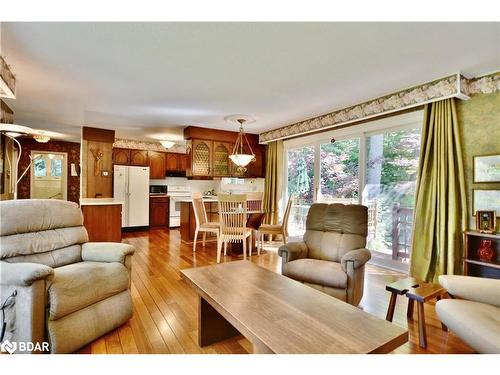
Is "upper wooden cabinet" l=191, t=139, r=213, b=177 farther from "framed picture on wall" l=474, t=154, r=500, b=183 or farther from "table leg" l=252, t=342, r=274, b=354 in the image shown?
"table leg" l=252, t=342, r=274, b=354

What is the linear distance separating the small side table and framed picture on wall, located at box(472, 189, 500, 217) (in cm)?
126

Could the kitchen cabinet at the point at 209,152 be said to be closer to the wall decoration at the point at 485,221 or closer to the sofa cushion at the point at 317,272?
the sofa cushion at the point at 317,272

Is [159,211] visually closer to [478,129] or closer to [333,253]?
[333,253]

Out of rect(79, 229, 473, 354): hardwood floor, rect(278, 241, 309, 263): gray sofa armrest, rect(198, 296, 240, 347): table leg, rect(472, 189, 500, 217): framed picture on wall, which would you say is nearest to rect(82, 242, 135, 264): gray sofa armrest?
rect(79, 229, 473, 354): hardwood floor

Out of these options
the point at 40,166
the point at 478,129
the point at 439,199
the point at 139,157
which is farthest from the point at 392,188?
the point at 40,166

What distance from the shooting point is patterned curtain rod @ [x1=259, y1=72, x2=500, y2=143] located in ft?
8.98

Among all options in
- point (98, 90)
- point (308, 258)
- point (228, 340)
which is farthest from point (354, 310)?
point (98, 90)

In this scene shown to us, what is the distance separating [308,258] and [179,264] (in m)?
1.92

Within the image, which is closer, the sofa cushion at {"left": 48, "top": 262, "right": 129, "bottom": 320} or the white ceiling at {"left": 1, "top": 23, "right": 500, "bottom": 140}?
the sofa cushion at {"left": 48, "top": 262, "right": 129, "bottom": 320}

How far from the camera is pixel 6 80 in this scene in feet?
7.94

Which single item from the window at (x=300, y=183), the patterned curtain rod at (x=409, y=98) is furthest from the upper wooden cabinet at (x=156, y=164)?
the patterned curtain rod at (x=409, y=98)

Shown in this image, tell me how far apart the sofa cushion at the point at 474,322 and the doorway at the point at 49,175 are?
28.6 ft

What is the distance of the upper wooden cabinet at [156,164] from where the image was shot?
7.09 meters

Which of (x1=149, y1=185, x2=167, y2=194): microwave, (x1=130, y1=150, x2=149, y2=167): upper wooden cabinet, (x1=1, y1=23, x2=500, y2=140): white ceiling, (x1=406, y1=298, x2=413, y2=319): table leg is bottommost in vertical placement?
(x1=406, y1=298, x2=413, y2=319): table leg
